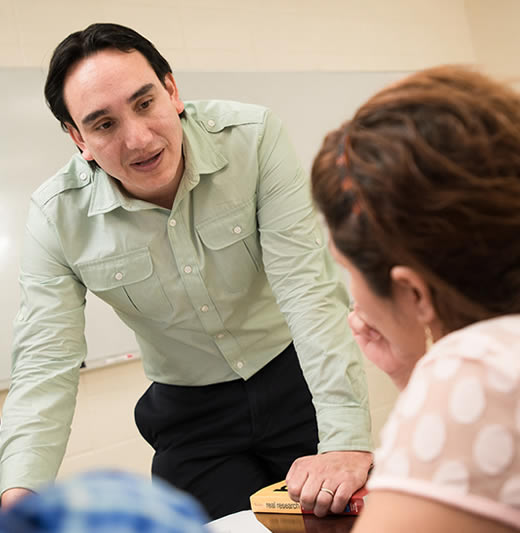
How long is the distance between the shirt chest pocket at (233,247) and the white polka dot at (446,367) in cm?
118

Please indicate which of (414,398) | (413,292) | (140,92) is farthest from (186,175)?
(414,398)

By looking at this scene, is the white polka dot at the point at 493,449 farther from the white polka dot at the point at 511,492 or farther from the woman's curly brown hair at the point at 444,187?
the woman's curly brown hair at the point at 444,187

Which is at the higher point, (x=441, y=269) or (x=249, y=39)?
(x=441, y=269)

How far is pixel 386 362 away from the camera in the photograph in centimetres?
105

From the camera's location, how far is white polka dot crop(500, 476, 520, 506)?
1.98 ft

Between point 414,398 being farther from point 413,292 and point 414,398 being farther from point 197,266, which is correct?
point 197,266

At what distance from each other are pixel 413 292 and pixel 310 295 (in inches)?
33.5

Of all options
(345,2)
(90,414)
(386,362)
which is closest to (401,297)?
(386,362)

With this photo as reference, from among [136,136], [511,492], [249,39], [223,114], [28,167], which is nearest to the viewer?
[511,492]

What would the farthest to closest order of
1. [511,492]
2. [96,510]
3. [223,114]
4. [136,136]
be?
[223,114] → [136,136] → [511,492] → [96,510]

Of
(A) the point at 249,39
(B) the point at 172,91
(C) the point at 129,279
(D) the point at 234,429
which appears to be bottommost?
(D) the point at 234,429

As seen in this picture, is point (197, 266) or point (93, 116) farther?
point (197, 266)

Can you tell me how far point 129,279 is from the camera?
1.81m

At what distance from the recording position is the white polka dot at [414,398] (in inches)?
25.6
